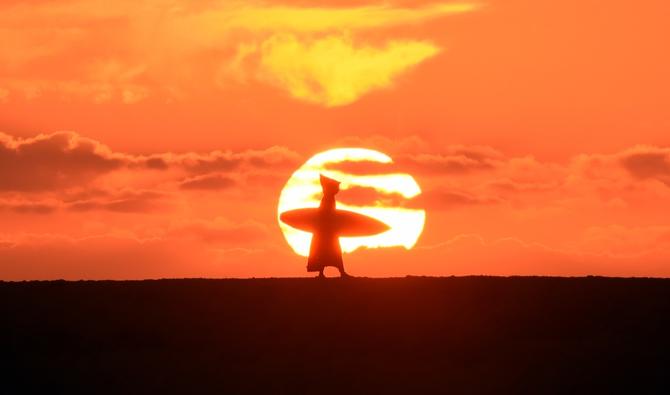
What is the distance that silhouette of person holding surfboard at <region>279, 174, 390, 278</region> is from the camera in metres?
29.8

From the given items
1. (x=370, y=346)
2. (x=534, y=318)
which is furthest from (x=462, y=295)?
(x=370, y=346)

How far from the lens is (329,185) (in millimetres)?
30125

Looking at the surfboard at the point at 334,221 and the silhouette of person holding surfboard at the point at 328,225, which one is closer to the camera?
the silhouette of person holding surfboard at the point at 328,225

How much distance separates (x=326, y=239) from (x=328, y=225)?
383mm

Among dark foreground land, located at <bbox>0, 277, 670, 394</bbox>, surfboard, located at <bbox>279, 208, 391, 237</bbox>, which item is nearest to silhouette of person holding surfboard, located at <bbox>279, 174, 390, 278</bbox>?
surfboard, located at <bbox>279, 208, 391, 237</bbox>

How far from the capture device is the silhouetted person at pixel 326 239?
97.5 feet

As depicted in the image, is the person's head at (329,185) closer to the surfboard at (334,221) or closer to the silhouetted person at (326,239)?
the silhouetted person at (326,239)

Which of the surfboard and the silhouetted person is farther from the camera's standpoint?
the surfboard

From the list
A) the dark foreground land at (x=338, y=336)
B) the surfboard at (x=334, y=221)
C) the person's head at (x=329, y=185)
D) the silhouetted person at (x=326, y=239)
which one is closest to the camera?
the dark foreground land at (x=338, y=336)

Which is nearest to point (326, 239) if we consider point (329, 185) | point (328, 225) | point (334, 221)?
point (328, 225)

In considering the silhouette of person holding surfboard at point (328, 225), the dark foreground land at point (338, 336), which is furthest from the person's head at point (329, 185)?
the dark foreground land at point (338, 336)

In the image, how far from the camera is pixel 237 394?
2248 cm

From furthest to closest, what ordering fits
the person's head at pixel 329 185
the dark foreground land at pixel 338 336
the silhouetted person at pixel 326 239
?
the person's head at pixel 329 185, the silhouetted person at pixel 326 239, the dark foreground land at pixel 338 336

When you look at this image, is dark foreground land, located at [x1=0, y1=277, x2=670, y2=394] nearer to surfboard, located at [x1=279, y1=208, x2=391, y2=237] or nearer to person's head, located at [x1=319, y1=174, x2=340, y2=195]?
surfboard, located at [x1=279, y1=208, x2=391, y2=237]
